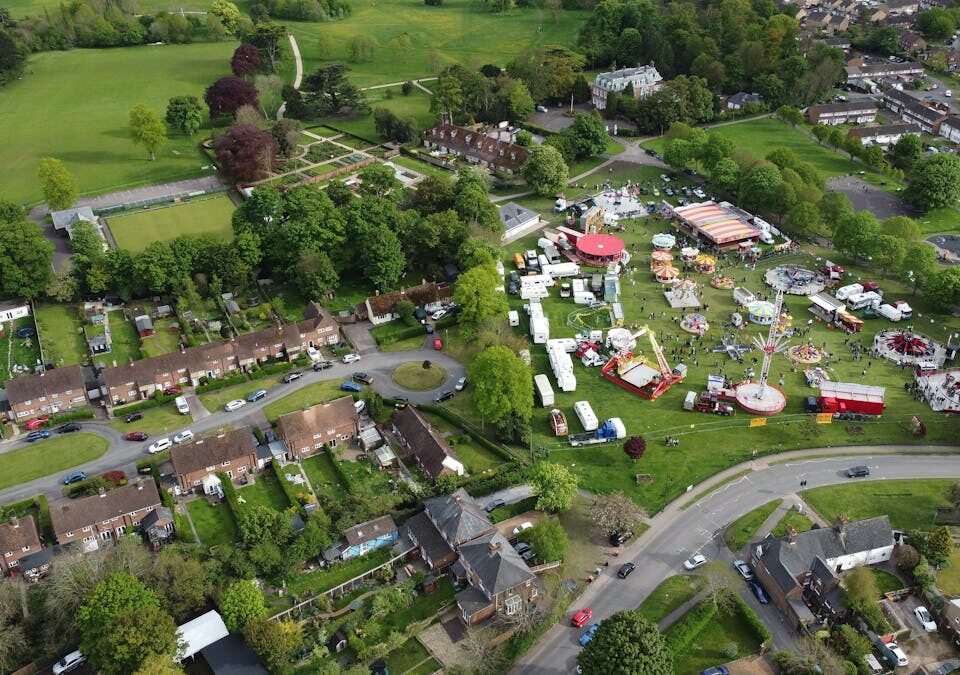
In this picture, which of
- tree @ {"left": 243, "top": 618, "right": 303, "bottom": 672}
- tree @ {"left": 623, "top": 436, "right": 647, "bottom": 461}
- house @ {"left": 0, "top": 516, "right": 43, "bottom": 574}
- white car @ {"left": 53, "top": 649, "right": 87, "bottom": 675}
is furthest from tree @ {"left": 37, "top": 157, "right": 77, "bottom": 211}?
tree @ {"left": 623, "top": 436, "right": 647, "bottom": 461}

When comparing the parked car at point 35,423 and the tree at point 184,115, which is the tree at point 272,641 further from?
the tree at point 184,115

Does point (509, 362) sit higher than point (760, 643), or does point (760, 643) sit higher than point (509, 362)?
point (509, 362)

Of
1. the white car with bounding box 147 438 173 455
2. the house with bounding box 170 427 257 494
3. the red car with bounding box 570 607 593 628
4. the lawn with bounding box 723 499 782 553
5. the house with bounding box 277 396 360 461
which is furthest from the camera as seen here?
the white car with bounding box 147 438 173 455

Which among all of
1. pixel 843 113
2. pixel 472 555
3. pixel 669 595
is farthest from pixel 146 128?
pixel 843 113

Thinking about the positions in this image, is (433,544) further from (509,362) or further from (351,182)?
(351,182)

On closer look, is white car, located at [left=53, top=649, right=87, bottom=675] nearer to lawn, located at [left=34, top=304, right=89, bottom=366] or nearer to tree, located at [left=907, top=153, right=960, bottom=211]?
lawn, located at [left=34, top=304, right=89, bottom=366]

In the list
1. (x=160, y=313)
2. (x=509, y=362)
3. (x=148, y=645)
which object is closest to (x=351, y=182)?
(x=160, y=313)
